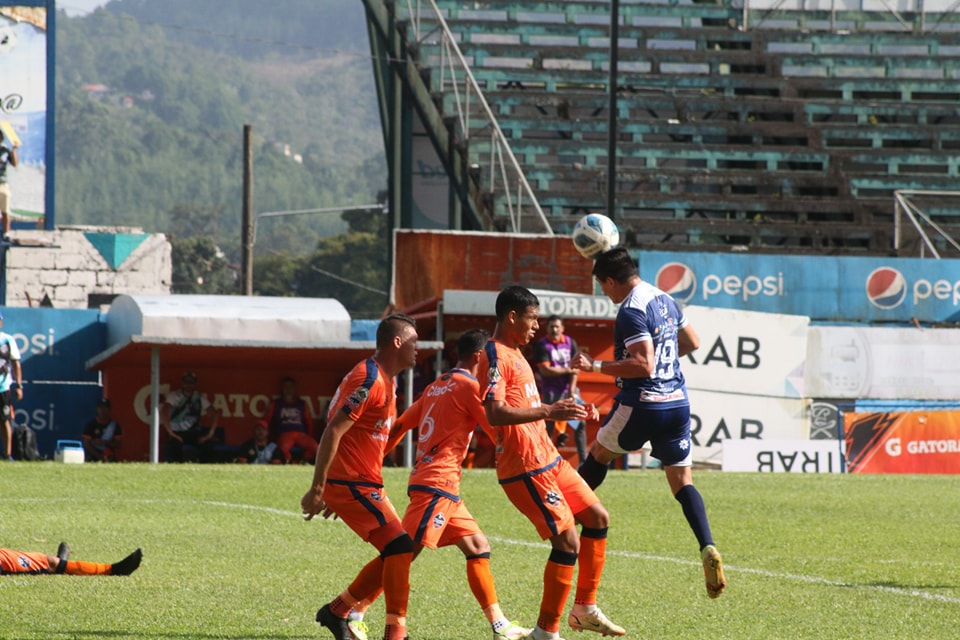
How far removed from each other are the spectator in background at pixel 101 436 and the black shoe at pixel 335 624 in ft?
47.6

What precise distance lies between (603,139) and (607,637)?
29.0m

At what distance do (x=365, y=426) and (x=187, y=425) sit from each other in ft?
49.2

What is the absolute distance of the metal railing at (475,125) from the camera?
3203 centimetres

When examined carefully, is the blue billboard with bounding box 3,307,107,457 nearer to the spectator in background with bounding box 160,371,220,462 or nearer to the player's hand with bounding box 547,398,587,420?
the spectator in background with bounding box 160,371,220,462

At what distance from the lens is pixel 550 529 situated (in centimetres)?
770

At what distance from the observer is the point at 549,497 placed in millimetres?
7777

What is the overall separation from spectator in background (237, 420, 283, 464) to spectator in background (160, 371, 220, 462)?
1.84 feet

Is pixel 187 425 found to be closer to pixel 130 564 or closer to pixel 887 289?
pixel 130 564

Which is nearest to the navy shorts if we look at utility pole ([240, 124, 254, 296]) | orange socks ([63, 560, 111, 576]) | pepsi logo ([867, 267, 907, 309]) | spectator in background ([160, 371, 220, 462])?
orange socks ([63, 560, 111, 576])

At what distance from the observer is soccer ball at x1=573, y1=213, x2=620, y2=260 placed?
1120cm

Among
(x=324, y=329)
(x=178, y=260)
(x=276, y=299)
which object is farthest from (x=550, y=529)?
(x=178, y=260)

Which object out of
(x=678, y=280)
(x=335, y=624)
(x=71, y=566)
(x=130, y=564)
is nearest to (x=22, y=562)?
(x=71, y=566)

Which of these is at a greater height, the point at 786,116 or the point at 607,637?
the point at 786,116

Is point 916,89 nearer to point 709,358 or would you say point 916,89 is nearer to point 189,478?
point 709,358
